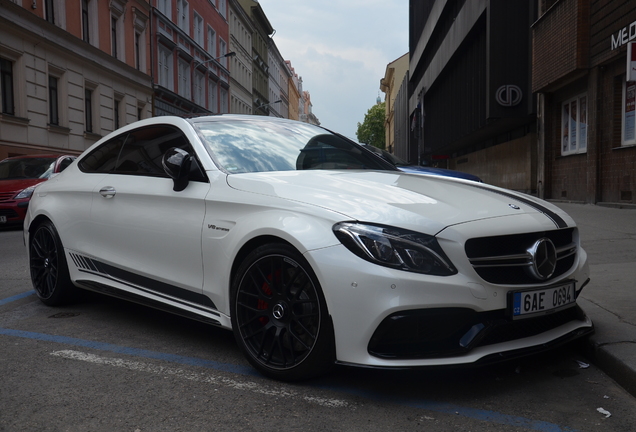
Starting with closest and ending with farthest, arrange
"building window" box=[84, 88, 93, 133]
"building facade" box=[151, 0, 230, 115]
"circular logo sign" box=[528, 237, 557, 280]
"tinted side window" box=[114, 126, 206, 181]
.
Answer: "circular logo sign" box=[528, 237, 557, 280], "tinted side window" box=[114, 126, 206, 181], "building window" box=[84, 88, 93, 133], "building facade" box=[151, 0, 230, 115]

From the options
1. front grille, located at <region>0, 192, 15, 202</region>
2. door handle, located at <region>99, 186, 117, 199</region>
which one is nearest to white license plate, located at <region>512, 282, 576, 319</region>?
door handle, located at <region>99, 186, 117, 199</region>

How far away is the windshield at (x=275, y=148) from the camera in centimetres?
400

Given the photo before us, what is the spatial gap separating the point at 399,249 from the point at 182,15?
40.1m

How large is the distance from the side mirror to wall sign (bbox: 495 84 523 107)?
19832mm

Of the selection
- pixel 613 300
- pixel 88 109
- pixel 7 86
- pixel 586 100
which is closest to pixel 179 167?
pixel 613 300

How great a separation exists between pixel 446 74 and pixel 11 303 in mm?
33208

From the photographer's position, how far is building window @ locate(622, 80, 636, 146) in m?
13.2

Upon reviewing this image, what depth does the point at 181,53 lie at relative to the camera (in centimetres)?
3953

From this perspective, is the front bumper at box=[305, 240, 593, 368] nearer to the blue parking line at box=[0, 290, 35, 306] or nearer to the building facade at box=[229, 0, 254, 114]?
the blue parking line at box=[0, 290, 35, 306]

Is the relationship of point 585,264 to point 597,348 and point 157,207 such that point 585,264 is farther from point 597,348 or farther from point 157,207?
point 157,207

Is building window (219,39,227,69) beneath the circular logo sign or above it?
above

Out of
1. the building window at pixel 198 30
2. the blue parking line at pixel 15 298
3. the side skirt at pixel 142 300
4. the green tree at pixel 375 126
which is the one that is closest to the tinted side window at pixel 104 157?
the side skirt at pixel 142 300

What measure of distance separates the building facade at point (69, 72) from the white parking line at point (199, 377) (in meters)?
17.8

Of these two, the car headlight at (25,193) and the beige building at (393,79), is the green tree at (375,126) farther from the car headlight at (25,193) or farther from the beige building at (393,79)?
the car headlight at (25,193)
